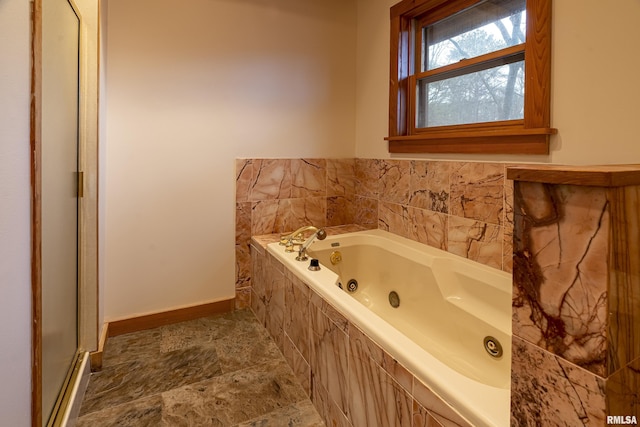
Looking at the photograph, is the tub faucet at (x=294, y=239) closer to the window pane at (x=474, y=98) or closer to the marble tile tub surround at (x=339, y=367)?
the marble tile tub surround at (x=339, y=367)

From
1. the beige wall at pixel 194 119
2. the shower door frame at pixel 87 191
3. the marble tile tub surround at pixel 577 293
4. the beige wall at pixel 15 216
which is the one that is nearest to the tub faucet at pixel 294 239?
the beige wall at pixel 194 119

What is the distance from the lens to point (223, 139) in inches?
100

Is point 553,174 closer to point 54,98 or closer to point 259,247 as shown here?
point 54,98

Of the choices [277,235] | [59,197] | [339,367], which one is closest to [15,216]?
[59,197]

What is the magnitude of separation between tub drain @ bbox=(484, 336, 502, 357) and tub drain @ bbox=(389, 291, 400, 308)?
2.10ft

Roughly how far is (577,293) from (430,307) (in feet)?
4.74

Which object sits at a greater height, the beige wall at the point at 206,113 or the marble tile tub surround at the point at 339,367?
the beige wall at the point at 206,113

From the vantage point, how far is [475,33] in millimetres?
2047

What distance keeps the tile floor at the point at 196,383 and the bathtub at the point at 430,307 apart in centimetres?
58

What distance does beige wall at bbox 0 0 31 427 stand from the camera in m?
0.85

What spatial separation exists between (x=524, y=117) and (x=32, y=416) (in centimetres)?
222

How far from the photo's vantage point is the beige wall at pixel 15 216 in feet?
2.80

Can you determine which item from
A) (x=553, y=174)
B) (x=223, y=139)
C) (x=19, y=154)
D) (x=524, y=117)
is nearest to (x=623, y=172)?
(x=553, y=174)

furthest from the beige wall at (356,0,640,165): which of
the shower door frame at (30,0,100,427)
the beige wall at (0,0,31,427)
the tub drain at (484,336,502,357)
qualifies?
the shower door frame at (30,0,100,427)
